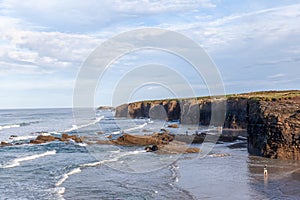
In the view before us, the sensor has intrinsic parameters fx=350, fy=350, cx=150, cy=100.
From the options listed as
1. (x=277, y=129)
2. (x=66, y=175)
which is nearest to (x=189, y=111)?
(x=277, y=129)

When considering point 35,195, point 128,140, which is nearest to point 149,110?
point 128,140

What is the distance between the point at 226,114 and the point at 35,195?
59.4 meters

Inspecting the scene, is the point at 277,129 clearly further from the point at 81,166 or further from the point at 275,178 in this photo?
the point at 81,166

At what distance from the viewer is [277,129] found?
1332 inches

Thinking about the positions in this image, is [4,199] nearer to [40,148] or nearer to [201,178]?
[201,178]

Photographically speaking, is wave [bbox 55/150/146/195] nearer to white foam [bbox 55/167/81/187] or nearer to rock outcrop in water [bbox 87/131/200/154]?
white foam [bbox 55/167/81/187]

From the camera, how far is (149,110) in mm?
128250

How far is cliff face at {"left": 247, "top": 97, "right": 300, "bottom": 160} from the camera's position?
33344 mm

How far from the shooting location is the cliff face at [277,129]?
109ft

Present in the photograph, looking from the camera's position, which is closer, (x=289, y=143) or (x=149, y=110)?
(x=289, y=143)

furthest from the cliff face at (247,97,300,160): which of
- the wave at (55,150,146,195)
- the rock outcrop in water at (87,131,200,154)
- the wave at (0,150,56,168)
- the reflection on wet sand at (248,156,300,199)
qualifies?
the wave at (0,150,56,168)

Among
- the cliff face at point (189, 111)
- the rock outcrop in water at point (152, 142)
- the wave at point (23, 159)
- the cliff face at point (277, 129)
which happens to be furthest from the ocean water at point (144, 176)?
the cliff face at point (189, 111)

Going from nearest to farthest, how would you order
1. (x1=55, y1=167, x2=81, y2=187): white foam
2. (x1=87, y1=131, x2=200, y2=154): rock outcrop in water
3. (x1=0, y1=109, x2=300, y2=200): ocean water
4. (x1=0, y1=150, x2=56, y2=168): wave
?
(x1=0, y1=109, x2=300, y2=200): ocean water
(x1=55, y1=167, x2=81, y2=187): white foam
(x1=0, y1=150, x2=56, y2=168): wave
(x1=87, y1=131, x2=200, y2=154): rock outcrop in water

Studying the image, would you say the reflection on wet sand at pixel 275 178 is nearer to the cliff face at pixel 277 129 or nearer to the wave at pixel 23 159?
the cliff face at pixel 277 129
